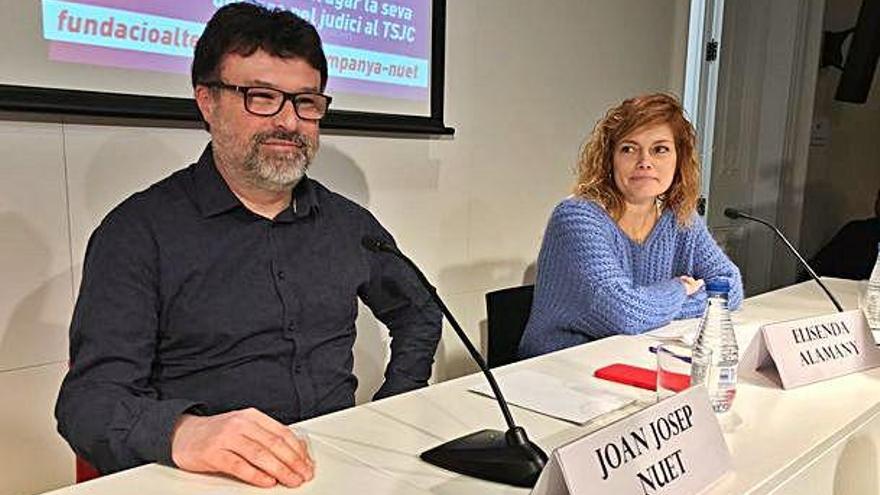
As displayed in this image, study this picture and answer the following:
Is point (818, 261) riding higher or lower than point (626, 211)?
lower

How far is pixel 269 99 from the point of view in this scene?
1357mm

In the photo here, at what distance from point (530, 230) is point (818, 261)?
159 cm

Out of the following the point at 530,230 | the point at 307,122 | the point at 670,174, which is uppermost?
the point at 307,122

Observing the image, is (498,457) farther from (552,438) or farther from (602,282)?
(602,282)

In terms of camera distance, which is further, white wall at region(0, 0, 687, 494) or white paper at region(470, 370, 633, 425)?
white wall at region(0, 0, 687, 494)

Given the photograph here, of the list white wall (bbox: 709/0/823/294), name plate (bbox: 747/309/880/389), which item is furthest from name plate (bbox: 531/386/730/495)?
white wall (bbox: 709/0/823/294)

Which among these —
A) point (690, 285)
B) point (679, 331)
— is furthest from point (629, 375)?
point (690, 285)

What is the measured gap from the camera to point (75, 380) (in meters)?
1.12

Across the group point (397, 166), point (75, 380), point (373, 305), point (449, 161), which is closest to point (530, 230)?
point (449, 161)

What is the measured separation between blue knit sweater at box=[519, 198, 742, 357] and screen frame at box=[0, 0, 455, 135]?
2.10 ft

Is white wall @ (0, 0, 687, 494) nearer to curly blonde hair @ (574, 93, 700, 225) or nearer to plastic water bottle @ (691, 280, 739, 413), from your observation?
curly blonde hair @ (574, 93, 700, 225)

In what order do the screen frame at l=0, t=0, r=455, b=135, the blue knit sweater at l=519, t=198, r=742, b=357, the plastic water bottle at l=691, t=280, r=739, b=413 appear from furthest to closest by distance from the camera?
the blue knit sweater at l=519, t=198, r=742, b=357
the screen frame at l=0, t=0, r=455, b=135
the plastic water bottle at l=691, t=280, r=739, b=413

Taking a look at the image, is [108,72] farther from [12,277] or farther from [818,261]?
[818,261]

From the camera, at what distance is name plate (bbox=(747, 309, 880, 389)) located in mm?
1267
